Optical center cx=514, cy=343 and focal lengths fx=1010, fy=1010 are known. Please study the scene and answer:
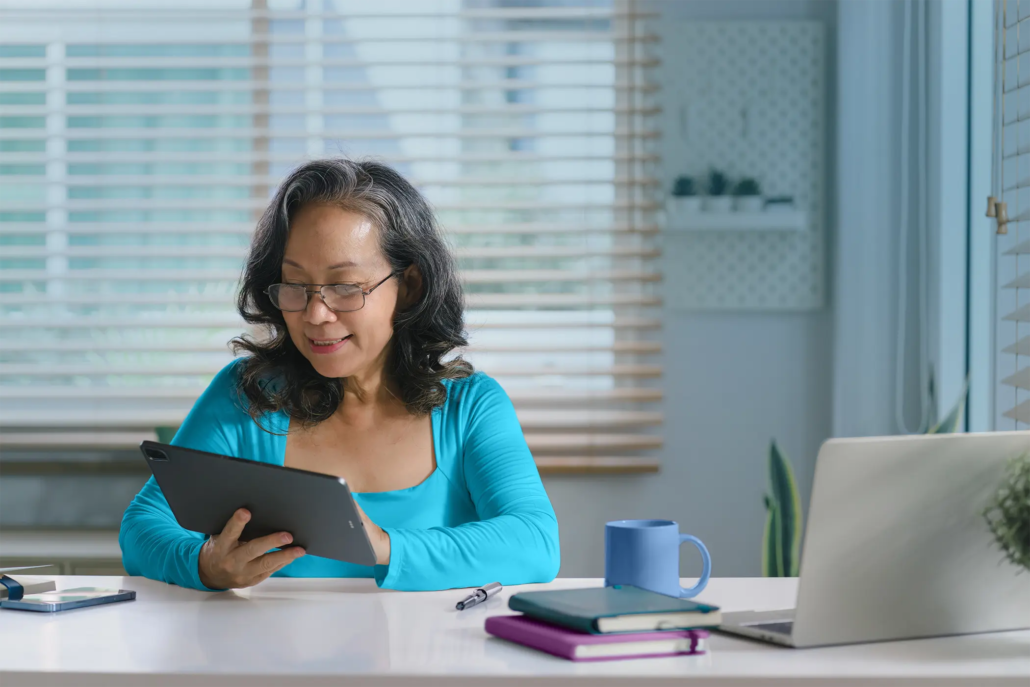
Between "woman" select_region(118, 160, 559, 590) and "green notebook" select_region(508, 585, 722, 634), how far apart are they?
0.40 meters

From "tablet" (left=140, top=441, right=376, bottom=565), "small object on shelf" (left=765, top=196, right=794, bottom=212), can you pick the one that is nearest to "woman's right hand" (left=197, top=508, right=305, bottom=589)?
"tablet" (left=140, top=441, right=376, bottom=565)

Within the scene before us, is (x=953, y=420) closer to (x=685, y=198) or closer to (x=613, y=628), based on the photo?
(x=685, y=198)

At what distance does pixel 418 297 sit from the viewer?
1657 mm

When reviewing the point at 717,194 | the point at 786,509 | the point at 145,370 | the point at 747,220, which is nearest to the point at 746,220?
the point at 747,220

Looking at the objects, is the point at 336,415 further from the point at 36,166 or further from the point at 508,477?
Result: the point at 36,166

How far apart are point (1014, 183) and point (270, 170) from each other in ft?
6.43

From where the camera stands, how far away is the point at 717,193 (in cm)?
285

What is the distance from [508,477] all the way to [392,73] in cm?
175

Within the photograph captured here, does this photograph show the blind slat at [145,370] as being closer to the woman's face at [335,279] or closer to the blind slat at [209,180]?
the blind slat at [209,180]

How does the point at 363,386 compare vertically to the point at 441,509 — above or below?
above

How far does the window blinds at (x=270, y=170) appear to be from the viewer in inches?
114

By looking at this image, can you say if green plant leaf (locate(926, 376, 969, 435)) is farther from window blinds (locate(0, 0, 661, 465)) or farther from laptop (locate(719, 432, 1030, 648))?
laptop (locate(719, 432, 1030, 648))

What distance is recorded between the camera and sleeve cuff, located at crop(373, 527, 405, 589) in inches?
47.9

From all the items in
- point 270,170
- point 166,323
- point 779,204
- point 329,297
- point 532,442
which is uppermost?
point 270,170
